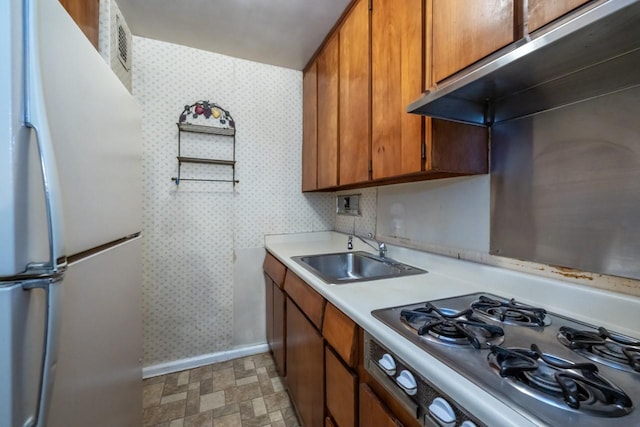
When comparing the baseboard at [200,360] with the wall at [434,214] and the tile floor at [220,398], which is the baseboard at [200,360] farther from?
the wall at [434,214]

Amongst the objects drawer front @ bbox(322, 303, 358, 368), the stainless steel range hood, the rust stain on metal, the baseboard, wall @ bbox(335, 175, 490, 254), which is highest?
the stainless steel range hood

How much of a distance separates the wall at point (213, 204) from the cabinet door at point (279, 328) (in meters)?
0.38

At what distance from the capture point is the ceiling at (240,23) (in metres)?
1.58

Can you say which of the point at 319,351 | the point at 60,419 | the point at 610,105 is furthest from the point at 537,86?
the point at 60,419

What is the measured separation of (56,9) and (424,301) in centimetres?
132

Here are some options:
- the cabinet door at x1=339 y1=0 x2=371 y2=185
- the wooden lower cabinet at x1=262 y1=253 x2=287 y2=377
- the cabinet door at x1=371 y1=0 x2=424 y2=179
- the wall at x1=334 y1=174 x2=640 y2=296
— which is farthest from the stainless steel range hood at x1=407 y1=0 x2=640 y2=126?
the wooden lower cabinet at x1=262 y1=253 x2=287 y2=377

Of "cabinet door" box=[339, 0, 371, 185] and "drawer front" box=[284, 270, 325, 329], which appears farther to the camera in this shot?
"cabinet door" box=[339, 0, 371, 185]

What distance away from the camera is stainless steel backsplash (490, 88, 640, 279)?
76 cm

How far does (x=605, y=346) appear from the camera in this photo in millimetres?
641

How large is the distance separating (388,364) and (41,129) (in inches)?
37.2

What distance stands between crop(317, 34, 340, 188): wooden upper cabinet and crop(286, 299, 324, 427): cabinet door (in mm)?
900

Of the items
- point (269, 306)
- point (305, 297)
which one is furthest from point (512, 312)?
point (269, 306)

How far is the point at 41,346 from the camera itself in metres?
0.52

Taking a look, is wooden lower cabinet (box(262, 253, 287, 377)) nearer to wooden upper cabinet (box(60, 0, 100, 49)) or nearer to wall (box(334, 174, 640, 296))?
wall (box(334, 174, 640, 296))
